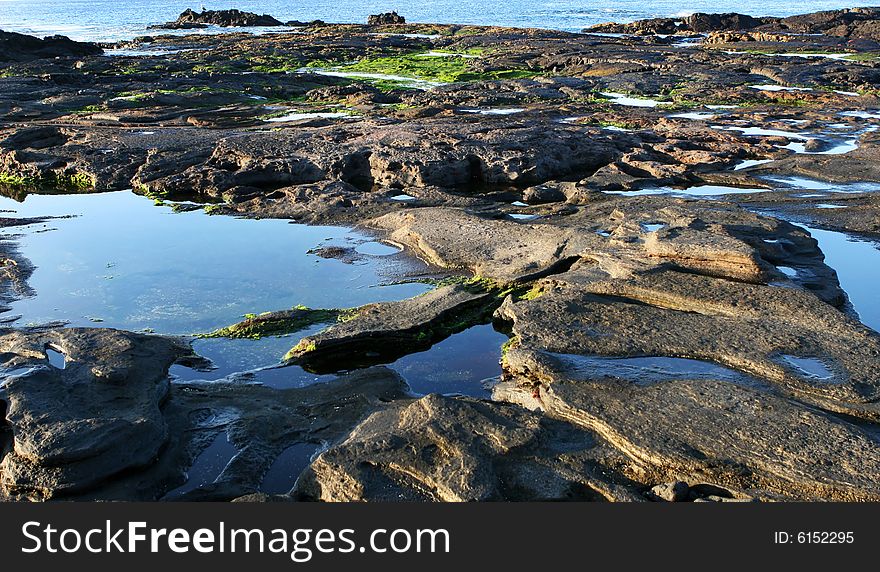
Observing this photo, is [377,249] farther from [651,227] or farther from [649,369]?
[649,369]

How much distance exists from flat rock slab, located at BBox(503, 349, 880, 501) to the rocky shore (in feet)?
0.07

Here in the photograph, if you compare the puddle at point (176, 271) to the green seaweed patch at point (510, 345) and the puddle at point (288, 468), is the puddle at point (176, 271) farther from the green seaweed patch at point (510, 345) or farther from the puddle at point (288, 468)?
the puddle at point (288, 468)

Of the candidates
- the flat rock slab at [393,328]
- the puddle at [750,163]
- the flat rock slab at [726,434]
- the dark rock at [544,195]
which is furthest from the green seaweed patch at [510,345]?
the puddle at [750,163]

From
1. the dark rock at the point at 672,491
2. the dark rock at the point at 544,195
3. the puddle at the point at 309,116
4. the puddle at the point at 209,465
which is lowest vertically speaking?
the puddle at the point at 209,465

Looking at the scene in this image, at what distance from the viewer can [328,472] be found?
5.92m

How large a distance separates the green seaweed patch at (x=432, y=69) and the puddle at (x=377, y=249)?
730 inches

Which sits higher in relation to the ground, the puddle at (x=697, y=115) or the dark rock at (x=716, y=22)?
the dark rock at (x=716, y=22)

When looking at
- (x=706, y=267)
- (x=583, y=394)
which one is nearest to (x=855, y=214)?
(x=706, y=267)

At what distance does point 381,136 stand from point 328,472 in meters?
11.8

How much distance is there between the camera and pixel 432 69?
1284 inches

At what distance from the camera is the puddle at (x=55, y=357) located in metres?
7.62

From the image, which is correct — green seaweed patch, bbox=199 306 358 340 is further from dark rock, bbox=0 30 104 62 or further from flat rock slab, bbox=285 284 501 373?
dark rock, bbox=0 30 104 62

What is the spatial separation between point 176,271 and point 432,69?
74.6 feet

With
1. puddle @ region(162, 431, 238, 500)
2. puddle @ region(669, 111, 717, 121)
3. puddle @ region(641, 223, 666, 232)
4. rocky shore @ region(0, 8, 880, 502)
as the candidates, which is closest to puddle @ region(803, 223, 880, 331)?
rocky shore @ region(0, 8, 880, 502)
